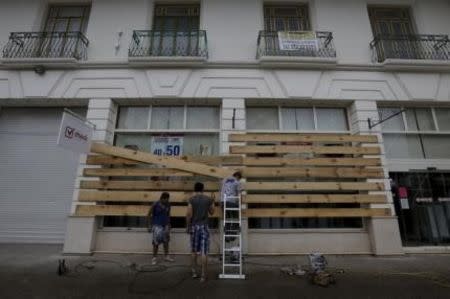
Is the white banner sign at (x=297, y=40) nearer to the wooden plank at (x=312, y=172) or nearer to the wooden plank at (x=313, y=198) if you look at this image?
the wooden plank at (x=312, y=172)

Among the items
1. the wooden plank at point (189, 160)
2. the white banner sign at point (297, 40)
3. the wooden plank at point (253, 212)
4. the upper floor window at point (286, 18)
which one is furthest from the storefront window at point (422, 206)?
the upper floor window at point (286, 18)

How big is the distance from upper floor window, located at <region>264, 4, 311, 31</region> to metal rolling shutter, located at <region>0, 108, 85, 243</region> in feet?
27.8

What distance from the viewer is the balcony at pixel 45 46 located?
937cm

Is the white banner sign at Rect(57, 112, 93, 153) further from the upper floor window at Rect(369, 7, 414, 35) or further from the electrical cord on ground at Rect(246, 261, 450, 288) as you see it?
the upper floor window at Rect(369, 7, 414, 35)

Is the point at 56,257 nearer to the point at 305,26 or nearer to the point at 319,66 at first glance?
the point at 319,66

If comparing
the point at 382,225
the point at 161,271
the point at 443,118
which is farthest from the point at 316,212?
the point at 443,118

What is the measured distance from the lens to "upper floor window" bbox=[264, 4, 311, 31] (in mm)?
10297

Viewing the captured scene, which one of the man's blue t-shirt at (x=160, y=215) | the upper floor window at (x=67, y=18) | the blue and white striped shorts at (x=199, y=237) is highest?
the upper floor window at (x=67, y=18)

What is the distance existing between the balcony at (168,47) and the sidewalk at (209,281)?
6.23 m

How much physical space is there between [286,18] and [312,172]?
621cm

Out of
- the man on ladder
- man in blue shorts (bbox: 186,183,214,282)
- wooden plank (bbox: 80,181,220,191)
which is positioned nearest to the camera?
man in blue shorts (bbox: 186,183,214,282)

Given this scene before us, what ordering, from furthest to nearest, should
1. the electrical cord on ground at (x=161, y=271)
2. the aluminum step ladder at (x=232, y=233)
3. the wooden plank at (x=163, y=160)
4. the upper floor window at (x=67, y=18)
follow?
1. the upper floor window at (x=67, y=18)
2. the wooden plank at (x=163, y=160)
3. the aluminum step ladder at (x=232, y=233)
4. the electrical cord on ground at (x=161, y=271)

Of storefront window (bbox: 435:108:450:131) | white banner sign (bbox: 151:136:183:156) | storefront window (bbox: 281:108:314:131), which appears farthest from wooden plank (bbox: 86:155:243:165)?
storefront window (bbox: 435:108:450:131)

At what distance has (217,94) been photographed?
9.05m
